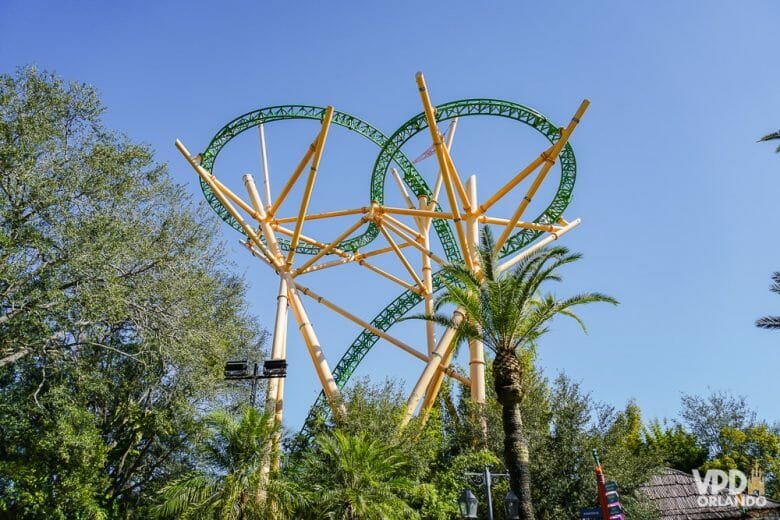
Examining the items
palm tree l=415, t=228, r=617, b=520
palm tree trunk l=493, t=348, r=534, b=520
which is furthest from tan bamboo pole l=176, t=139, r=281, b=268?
palm tree trunk l=493, t=348, r=534, b=520

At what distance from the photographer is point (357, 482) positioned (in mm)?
12992

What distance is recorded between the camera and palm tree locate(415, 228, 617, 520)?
1168 cm

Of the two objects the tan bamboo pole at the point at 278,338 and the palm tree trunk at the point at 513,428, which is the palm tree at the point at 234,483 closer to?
the tan bamboo pole at the point at 278,338

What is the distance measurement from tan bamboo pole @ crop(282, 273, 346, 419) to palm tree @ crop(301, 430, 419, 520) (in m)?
2.30

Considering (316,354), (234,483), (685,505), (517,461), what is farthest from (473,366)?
(685,505)

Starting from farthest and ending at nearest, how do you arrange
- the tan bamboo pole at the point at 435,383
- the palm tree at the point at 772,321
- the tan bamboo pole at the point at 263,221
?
the tan bamboo pole at the point at 263,221, the tan bamboo pole at the point at 435,383, the palm tree at the point at 772,321

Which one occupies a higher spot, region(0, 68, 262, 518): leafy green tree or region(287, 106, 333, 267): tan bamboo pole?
region(287, 106, 333, 267): tan bamboo pole

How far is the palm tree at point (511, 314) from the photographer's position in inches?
460

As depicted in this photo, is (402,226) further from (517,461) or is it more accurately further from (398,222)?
(517,461)

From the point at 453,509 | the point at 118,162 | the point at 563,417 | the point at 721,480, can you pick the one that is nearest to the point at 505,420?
the point at 453,509

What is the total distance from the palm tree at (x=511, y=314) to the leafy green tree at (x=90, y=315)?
783 cm

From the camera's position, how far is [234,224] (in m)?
22.7

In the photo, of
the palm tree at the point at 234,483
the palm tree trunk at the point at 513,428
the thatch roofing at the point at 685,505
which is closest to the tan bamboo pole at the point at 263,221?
the palm tree at the point at 234,483

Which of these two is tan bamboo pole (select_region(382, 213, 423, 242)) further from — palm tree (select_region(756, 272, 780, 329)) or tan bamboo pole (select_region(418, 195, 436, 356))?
palm tree (select_region(756, 272, 780, 329))
